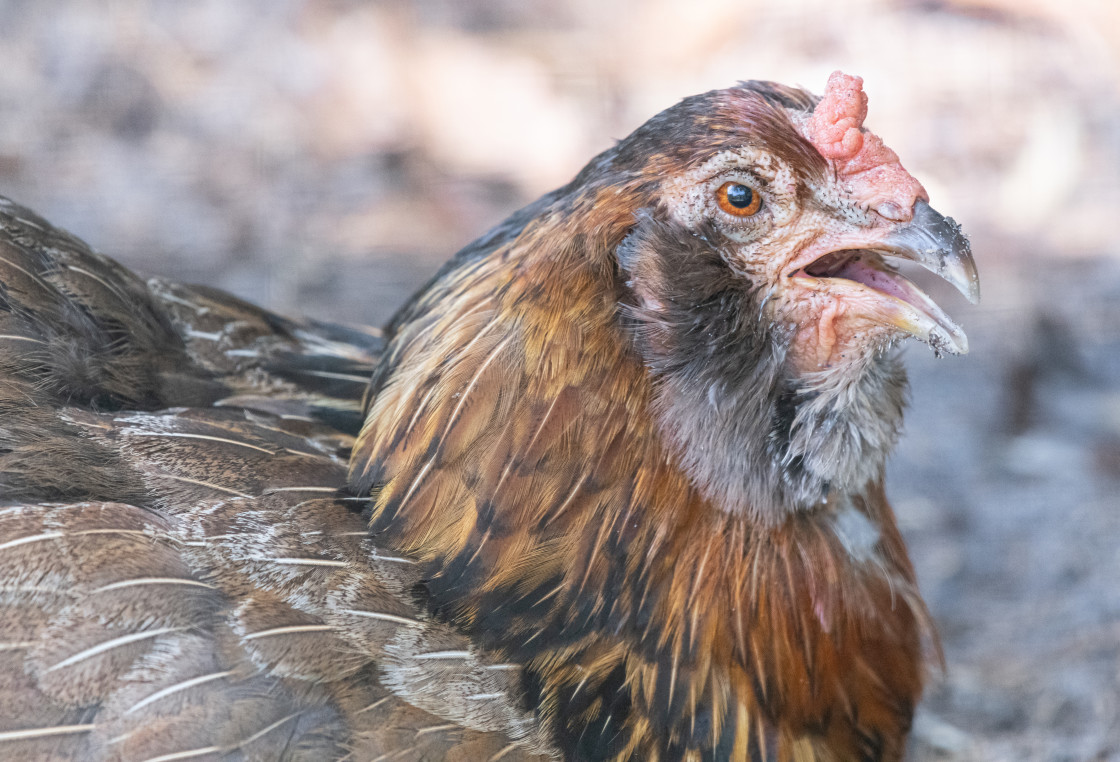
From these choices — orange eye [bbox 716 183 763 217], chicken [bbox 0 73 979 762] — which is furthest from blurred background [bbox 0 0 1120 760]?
orange eye [bbox 716 183 763 217]

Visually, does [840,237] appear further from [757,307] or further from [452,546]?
[452,546]

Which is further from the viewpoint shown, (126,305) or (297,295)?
(297,295)

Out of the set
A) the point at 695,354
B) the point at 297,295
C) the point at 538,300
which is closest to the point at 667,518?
the point at 695,354

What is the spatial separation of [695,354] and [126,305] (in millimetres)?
1116

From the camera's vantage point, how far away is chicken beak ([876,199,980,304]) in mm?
1582

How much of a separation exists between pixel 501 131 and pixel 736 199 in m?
3.20

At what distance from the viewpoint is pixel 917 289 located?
1651 millimetres

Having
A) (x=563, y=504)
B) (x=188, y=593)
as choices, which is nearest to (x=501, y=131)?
(x=563, y=504)

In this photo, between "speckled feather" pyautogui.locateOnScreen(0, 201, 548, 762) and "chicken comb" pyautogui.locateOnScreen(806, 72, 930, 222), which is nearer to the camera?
"speckled feather" pyautogui.locateOnScreen(0, 201, 548, 762)

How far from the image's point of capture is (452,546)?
1.67 metres

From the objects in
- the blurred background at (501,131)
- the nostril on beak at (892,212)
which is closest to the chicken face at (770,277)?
the nostril on beak at (892,212)

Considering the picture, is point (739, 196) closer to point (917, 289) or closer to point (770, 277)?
point (770, 277)

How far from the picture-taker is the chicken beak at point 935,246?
1582 millimetres

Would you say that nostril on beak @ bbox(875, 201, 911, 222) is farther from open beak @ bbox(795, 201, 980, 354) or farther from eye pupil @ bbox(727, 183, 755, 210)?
eye pupil @ bbox(727, 183, 755, 210)
